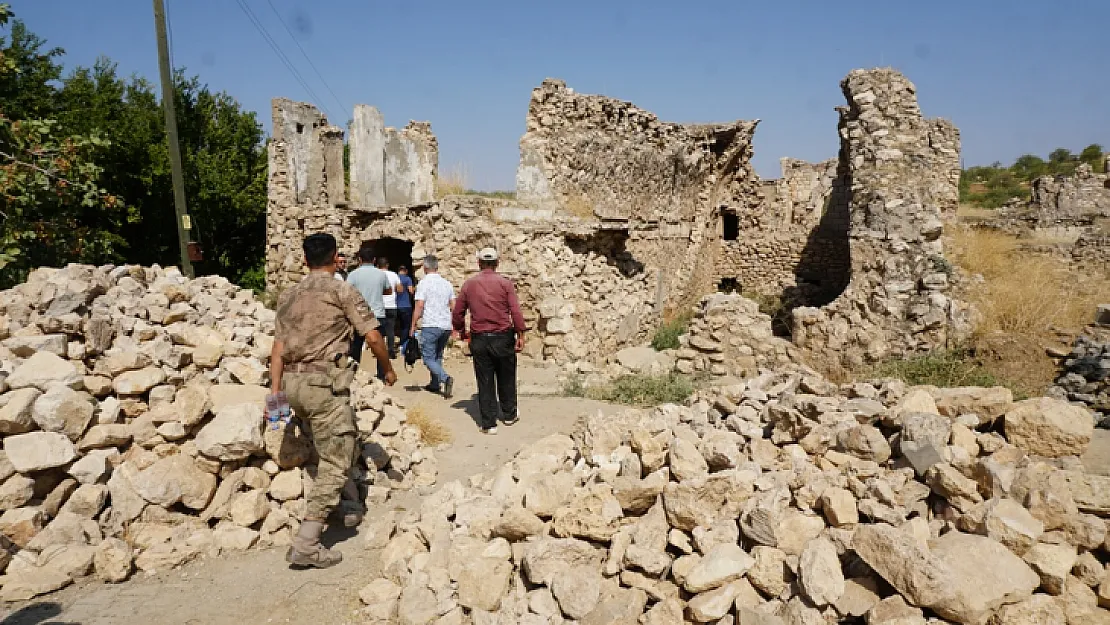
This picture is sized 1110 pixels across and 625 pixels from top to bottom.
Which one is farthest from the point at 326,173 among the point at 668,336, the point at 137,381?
the point at 137,381

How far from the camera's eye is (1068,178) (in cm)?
1548

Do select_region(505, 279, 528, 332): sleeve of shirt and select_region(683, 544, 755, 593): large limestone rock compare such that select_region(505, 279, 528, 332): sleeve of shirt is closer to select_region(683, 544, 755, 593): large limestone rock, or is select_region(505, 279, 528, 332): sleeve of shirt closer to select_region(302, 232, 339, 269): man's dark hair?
select_region(302, 232, 339, 269): man's dark hair

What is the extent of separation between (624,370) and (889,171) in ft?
16.3

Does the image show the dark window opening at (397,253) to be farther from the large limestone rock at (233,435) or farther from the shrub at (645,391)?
the large limestone rock at (233,435)

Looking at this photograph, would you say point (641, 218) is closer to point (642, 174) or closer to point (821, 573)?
point (642, 174)

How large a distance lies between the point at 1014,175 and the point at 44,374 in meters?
40.3

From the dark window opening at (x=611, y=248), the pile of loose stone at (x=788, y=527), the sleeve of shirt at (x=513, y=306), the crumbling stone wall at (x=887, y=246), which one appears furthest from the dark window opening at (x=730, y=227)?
the pile of loose stone at (x=788, y=527)

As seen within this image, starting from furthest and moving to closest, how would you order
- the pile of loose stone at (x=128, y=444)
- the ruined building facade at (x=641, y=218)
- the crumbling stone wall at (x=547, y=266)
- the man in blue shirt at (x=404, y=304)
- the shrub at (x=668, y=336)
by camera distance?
the shrub at (x=668, y=336) < the crumbling stone wall at (x=547, y=266) < the man in blue shirt at (x=404, y=304) < the ruined building facade at (x=641, y=218) < the pile of loose stone at (x=128, y=444)

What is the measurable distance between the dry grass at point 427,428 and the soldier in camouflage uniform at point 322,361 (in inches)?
72.5

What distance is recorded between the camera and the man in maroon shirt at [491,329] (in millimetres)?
5793

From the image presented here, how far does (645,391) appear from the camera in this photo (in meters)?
7.20

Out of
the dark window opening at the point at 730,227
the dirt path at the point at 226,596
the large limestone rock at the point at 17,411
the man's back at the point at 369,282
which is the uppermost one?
the dark window opening at the point at 730,227

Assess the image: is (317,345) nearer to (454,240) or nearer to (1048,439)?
(1048,439)

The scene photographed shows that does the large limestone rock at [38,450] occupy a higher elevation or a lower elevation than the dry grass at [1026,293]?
lower
